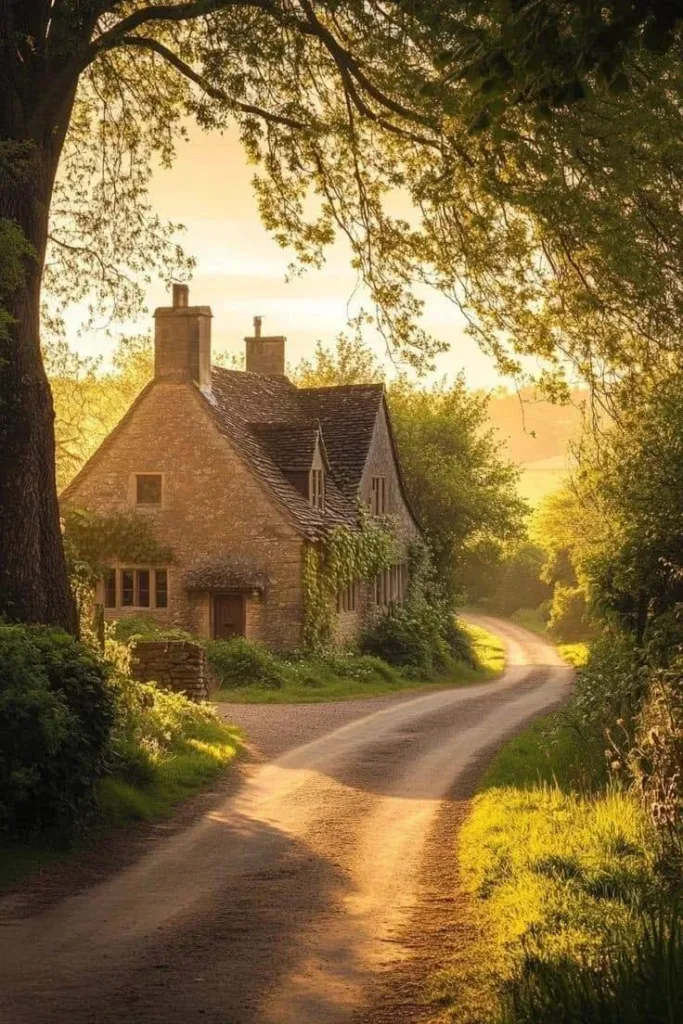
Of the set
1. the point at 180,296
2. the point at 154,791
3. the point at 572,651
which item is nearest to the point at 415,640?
the point at 180,296

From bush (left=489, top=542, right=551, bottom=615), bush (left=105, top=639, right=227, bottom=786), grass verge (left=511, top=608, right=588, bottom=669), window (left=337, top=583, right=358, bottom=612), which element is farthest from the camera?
bush (left=489, top=542, right=551, bottom=615)

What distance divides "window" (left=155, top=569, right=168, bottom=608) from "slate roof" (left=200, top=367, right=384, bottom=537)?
14.5 feet

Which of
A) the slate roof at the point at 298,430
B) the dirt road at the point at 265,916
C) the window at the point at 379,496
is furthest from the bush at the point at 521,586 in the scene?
the dirt road at the point at 265,916

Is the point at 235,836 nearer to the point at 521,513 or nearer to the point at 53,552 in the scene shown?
the point at 53,552

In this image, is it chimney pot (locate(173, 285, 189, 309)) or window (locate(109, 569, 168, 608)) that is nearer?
window (locate(109, 569, 168, 608))

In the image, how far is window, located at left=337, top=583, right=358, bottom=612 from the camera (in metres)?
41.7

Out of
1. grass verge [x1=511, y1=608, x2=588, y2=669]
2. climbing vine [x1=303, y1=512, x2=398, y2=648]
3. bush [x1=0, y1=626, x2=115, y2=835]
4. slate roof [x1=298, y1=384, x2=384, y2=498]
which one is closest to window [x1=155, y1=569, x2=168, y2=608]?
climbing vine [x1=303, y1=512, x2=398, y2=648]

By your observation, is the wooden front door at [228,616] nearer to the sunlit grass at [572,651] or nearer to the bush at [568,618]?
the sunlit grass at [572,651]

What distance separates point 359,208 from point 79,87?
502 cm

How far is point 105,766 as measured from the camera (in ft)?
48.2

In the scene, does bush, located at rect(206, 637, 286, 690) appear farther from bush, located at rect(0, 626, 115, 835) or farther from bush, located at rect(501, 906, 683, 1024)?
bush, located at rect(501, 906, 683, 1024)

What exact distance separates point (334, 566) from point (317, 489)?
320 cm

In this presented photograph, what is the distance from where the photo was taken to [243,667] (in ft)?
112

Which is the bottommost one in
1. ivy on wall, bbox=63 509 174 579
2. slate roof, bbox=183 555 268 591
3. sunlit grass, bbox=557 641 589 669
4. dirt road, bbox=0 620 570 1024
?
sunlit grass, bbox=557 641 589 669
